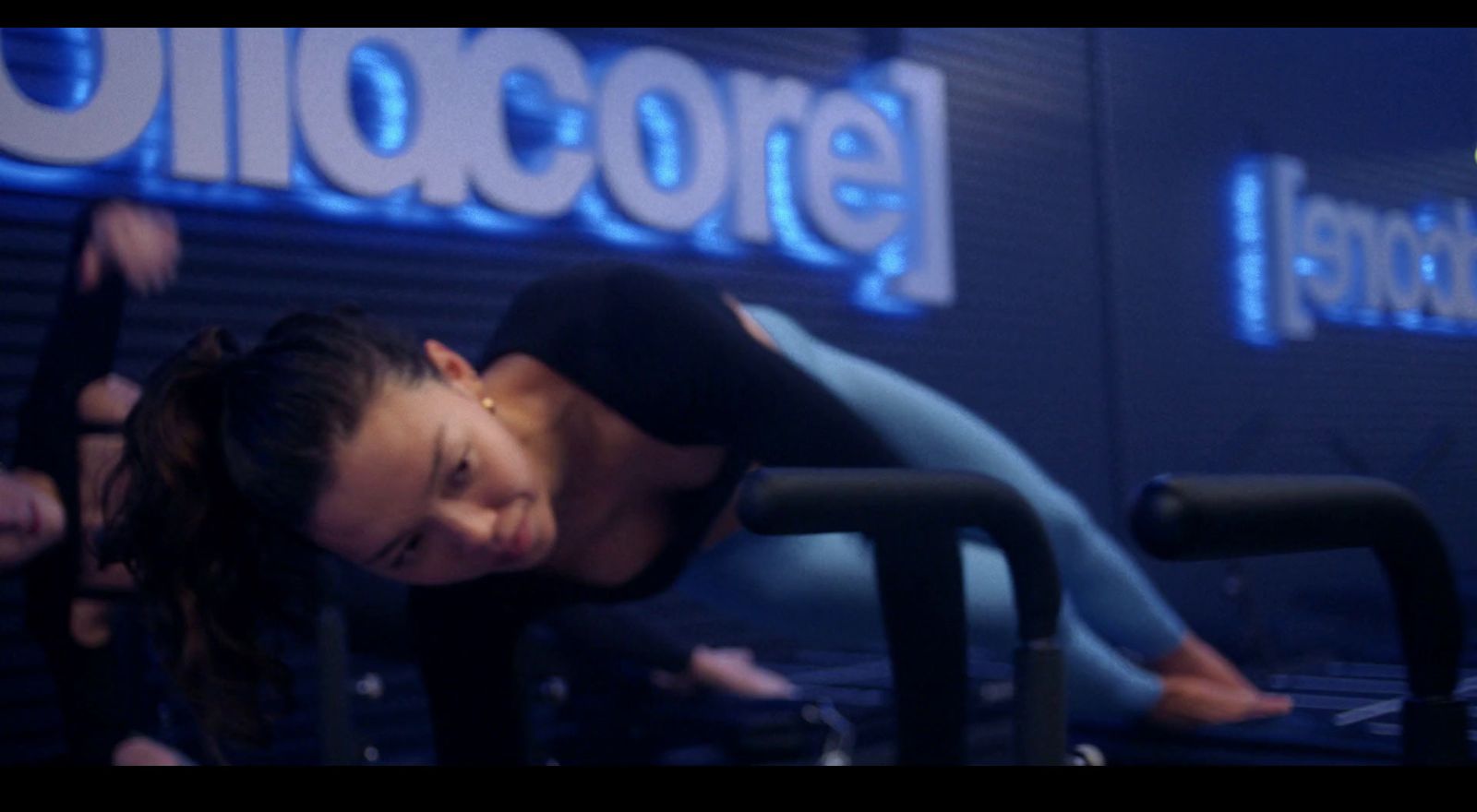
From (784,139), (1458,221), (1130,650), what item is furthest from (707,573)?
(1458,221)

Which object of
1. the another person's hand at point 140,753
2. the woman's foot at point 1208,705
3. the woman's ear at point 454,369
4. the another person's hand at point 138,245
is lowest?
the another person's hand at point 140,753

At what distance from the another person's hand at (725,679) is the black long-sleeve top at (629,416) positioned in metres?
0.47

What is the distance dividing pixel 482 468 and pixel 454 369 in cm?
27

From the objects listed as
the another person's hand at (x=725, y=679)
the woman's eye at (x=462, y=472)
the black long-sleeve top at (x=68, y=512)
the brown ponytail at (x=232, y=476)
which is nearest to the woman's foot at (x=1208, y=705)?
the another person's hand at (x=725, y=679)

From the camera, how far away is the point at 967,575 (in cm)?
222

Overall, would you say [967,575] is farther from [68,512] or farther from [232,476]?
[68,512]

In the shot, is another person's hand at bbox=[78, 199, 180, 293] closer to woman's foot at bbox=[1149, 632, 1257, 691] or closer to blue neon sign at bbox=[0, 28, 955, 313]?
blue neon sign at bbox=[0, 28, 955, 313]

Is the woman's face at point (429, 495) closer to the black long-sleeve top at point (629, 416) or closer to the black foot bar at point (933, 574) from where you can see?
the black long-sleeve top at point (629, 416)

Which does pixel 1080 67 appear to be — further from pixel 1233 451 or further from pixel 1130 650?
pixel 1130 650

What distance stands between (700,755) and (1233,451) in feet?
13.5

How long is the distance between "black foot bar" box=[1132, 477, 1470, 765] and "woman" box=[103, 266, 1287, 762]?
0.72 m

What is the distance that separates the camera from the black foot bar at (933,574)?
833 millimetres

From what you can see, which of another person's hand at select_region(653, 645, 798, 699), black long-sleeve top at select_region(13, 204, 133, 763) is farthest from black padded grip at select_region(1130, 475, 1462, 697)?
black long-sleeve top at select_region(13, 204, 133, 763)

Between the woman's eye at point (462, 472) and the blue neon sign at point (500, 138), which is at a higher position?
the blue neon sign at point (500, 138)
